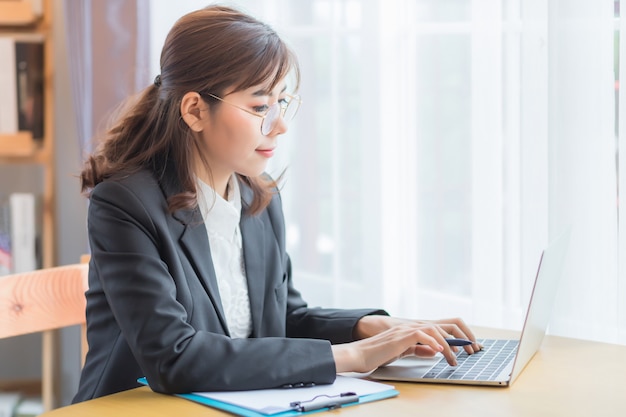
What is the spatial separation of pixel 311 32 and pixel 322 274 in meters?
0.68

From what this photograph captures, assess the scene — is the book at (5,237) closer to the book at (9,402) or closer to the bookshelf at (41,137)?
the bookshelf at (41,137)

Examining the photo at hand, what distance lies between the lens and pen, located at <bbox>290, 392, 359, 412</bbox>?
45.7 inches

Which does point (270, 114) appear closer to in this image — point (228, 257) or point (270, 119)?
point (270, 119)

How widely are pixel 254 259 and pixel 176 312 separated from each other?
0.34m

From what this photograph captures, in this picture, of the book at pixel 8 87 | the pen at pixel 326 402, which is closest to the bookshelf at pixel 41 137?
the book at pixel 8 87

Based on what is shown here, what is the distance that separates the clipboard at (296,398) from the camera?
116cm

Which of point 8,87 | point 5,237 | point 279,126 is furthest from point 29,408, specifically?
point 279,126

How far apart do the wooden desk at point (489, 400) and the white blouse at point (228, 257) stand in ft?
1.06

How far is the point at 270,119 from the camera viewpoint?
1.55m

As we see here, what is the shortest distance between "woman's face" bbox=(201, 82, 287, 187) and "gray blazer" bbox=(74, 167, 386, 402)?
111 mm

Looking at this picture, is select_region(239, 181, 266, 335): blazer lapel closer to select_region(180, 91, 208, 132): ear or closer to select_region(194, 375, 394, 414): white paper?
select_region(180, 91, 208, 132): ear

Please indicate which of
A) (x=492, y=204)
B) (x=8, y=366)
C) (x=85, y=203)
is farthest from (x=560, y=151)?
(x=8, y=366)

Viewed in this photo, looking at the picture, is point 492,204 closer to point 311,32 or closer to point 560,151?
point 560,151

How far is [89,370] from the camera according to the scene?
1.52m
